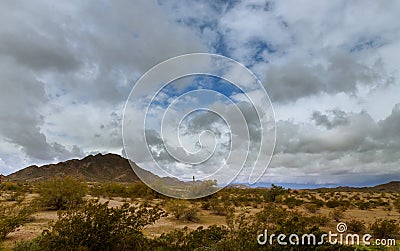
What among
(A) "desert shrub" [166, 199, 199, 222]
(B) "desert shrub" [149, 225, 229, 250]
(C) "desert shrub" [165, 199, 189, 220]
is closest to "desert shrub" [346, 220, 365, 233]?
(A) "desert shrub" [166, 199, 199, 222]

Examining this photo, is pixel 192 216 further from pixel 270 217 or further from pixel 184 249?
pixel 184 249

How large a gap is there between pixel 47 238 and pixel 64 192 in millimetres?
21477

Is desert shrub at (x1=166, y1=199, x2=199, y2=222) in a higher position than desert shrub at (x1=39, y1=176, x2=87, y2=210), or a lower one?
lower

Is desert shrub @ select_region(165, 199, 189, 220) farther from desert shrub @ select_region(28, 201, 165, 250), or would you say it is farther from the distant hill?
the distant hill

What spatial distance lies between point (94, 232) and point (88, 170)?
12903 centimetres

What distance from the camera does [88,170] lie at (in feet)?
435

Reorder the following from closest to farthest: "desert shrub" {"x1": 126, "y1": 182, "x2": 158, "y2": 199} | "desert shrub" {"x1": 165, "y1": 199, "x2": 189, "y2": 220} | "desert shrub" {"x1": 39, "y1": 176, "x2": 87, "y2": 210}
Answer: "desert shrub" {"x1": 165, "y1": 199, "x2": 189, "y2": 220}, "desert shrub" {"x1": 39, "y1": 176, "x2": 87, "y2": 210}, "desert shrub" {"x1": 126, "y1": 182, "x2": 158, "y2": 199}

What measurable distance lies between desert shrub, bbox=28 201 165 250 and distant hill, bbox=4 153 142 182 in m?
116

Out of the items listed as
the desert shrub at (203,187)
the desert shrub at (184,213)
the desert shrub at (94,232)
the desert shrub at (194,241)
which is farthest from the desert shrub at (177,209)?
the desert shrub at (94,232)

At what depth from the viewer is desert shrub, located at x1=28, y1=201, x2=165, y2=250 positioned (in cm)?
1006

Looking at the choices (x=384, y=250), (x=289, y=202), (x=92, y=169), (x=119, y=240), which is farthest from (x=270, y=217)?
(x=92, y=169)

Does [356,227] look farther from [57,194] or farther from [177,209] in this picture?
[57,194]

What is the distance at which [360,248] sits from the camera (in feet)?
43.7

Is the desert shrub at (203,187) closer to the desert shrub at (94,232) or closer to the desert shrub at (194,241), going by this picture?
the desert shrub at (194,241)
